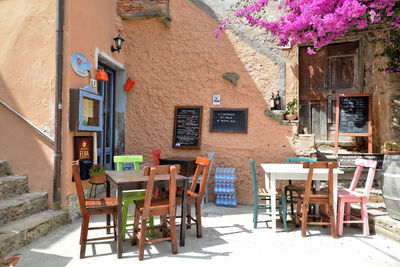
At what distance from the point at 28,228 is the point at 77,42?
244 cm

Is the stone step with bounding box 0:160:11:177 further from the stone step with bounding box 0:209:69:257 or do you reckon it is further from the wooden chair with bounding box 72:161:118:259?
the wooden chair with bounding box 72:161:118:259

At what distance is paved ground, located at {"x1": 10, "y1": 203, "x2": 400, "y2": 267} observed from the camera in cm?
228

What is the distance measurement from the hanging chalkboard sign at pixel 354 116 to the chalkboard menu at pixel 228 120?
1572mm

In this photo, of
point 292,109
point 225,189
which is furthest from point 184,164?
point 292,109

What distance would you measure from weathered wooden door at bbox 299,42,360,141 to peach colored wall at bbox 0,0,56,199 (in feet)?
14.5

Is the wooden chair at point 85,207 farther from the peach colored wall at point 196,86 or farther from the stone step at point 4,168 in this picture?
the peach colored wall at point 196,86

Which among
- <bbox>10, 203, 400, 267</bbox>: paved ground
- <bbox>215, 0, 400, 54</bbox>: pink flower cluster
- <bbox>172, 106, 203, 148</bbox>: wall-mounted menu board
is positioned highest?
<bbox>215, 0, 400, 54</bbox>: pink flower cluster

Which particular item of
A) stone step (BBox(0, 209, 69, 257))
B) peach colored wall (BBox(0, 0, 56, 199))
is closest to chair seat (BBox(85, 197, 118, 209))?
stone step (BBox(0, 209, 69, 257))

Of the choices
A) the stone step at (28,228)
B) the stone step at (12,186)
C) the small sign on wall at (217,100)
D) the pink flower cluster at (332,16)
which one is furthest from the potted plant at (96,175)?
the pink flower cluster at (332,16)

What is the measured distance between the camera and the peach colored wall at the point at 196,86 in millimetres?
4570

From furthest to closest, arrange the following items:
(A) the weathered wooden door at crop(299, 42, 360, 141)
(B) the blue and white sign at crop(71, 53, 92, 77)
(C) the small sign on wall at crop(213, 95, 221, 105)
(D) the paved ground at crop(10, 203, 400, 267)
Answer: (A) the weathered wooden door at crop(299, 42, 360, 141) < (C) the small sign on wall at crop(213, 95, 221, 105) < (B) the blue and white sign at crop(71, 53, 92, 77) < (D) the paved ground at crop(10, 203, 400, 267)

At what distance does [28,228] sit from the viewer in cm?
265

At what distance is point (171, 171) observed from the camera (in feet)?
7.63

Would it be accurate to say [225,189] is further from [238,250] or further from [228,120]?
[238,250]
